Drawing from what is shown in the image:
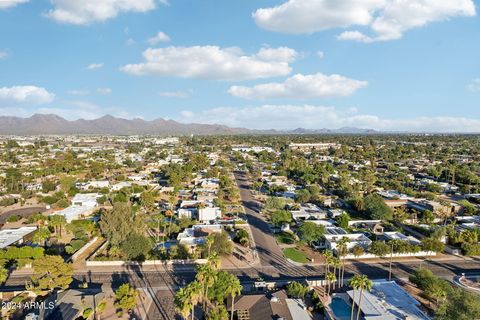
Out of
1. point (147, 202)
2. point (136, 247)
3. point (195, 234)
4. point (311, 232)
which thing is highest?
point (147, 202)

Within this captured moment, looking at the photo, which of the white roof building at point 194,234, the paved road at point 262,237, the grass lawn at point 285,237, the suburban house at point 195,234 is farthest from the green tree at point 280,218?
the white roof building at point 194,234

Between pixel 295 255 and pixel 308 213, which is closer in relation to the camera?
pixel 295 255

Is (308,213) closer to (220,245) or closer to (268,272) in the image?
(268,272)

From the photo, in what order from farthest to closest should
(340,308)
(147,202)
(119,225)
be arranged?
(147,202) → (119,225) → (340,308)

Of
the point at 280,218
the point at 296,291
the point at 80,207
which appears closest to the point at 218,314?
the point at 296,291

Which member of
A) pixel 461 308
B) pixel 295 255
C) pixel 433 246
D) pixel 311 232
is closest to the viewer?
pixel 461 308
